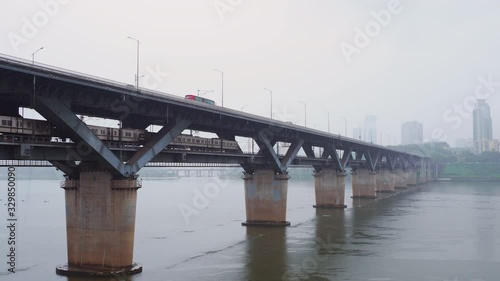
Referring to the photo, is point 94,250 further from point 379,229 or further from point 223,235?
point 379,229

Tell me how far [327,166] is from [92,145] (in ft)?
218

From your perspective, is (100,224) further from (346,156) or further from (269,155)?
(346,156)

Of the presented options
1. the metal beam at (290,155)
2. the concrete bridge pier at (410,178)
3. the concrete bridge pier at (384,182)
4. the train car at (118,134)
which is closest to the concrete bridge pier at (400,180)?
the concrete bridge pier at (410,178)

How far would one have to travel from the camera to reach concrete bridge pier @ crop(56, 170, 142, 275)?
33.8 metres

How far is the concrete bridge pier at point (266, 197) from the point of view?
208 feet

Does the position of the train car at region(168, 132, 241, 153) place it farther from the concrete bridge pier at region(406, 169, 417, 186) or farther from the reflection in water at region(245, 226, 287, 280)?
the concrete bridge pier at region(406, 169, 417, 186)

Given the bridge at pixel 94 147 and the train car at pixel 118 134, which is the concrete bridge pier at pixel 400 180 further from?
the train car at pixel 118 134

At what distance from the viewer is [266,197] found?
63.6m

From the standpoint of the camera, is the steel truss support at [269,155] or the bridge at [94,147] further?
the steel truss support at [269,155]

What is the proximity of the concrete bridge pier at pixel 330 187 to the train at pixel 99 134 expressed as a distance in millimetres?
45448

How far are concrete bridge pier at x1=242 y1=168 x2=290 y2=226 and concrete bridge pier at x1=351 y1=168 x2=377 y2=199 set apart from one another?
62.0m

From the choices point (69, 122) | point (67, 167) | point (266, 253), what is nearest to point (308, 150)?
point (266, 253)

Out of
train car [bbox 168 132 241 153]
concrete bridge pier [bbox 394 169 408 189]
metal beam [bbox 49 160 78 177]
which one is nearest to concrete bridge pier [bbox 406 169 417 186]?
concrete bridge pier [bbox 394 169 408 189]

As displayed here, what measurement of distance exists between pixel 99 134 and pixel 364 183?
96.8 meters
